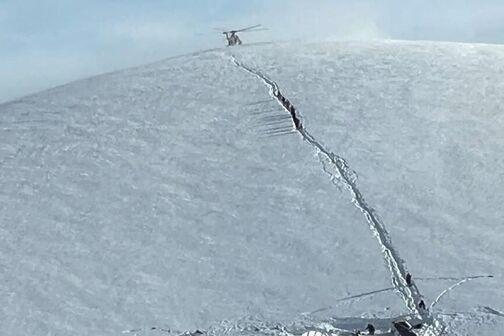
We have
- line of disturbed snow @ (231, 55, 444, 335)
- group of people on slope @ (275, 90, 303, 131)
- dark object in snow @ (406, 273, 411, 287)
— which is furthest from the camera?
group of people on slope @ (275, 90, 303, 131)

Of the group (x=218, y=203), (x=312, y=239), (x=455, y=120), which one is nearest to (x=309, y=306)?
(x=312, y=239)

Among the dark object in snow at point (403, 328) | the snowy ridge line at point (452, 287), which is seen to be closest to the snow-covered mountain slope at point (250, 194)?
the snowy ridge line at point (452, 287)

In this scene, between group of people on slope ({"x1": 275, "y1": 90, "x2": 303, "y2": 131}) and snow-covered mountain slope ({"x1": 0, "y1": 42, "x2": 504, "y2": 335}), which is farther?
group of people on slope ({"x1": 275, "y1": 90, "x2": 303, "y2": 131})

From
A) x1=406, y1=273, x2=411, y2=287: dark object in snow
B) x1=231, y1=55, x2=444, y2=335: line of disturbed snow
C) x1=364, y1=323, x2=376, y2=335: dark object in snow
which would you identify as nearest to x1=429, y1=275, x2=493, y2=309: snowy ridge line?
x1=231, y1=55, x2=444, y2=335: line of disturbed snow

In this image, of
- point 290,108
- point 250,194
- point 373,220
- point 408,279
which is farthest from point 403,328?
point 290,108

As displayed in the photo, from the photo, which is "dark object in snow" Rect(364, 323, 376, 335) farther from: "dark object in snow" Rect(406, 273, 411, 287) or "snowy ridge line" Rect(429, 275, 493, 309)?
"dark object in snow" Rect(406, 273, 411, 287)

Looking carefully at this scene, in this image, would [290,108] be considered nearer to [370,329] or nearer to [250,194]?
[250,194]

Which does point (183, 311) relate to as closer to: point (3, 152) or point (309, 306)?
point (309, 306)
